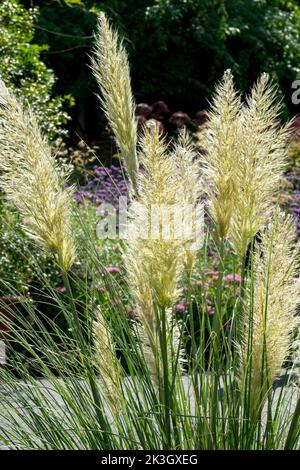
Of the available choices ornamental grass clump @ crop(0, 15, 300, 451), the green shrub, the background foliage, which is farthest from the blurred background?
ornamental grass clump @ crop(0, 15, 300, 451)

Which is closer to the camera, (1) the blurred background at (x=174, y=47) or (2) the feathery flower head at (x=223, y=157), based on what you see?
(2) the feathery flower head at (x=223, y=157)

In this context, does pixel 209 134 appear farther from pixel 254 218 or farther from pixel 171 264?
pixel 171 264

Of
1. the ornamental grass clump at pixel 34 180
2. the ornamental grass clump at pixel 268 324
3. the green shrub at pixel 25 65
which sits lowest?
the ornamental grass clump at pixel 268 324

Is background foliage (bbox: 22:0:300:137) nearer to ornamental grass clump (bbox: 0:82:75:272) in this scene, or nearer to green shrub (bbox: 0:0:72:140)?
green shrub (bbox: 0:0:72:140)

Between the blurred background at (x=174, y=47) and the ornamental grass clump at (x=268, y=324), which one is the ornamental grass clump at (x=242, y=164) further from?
the blurred background at (x=174, y=47)

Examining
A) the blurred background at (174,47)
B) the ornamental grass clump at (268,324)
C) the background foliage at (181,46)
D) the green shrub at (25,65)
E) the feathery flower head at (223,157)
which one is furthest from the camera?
the background foliage at (181,46)

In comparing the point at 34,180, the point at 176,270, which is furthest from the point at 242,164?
the point at 34,180

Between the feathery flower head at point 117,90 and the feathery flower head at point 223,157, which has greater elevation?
the feathery flower head at point 117,90

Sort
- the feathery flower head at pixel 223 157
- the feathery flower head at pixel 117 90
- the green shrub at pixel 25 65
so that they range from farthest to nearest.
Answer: the green shrub at pixel 25 65
the feathery flower head at pixel 117 90
the feathery flower head at pixel 223 157

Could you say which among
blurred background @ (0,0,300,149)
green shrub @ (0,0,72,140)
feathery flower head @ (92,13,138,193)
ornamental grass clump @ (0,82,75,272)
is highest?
blurred background @ (0,0,300,149)

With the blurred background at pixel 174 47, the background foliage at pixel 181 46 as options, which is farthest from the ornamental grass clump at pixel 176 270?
the background foliage at pixel 181 46

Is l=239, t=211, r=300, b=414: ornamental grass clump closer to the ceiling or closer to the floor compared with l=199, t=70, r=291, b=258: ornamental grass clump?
closer to the floor

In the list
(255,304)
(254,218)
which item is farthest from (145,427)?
(254,218)

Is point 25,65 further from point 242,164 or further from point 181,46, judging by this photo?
point 181,46
